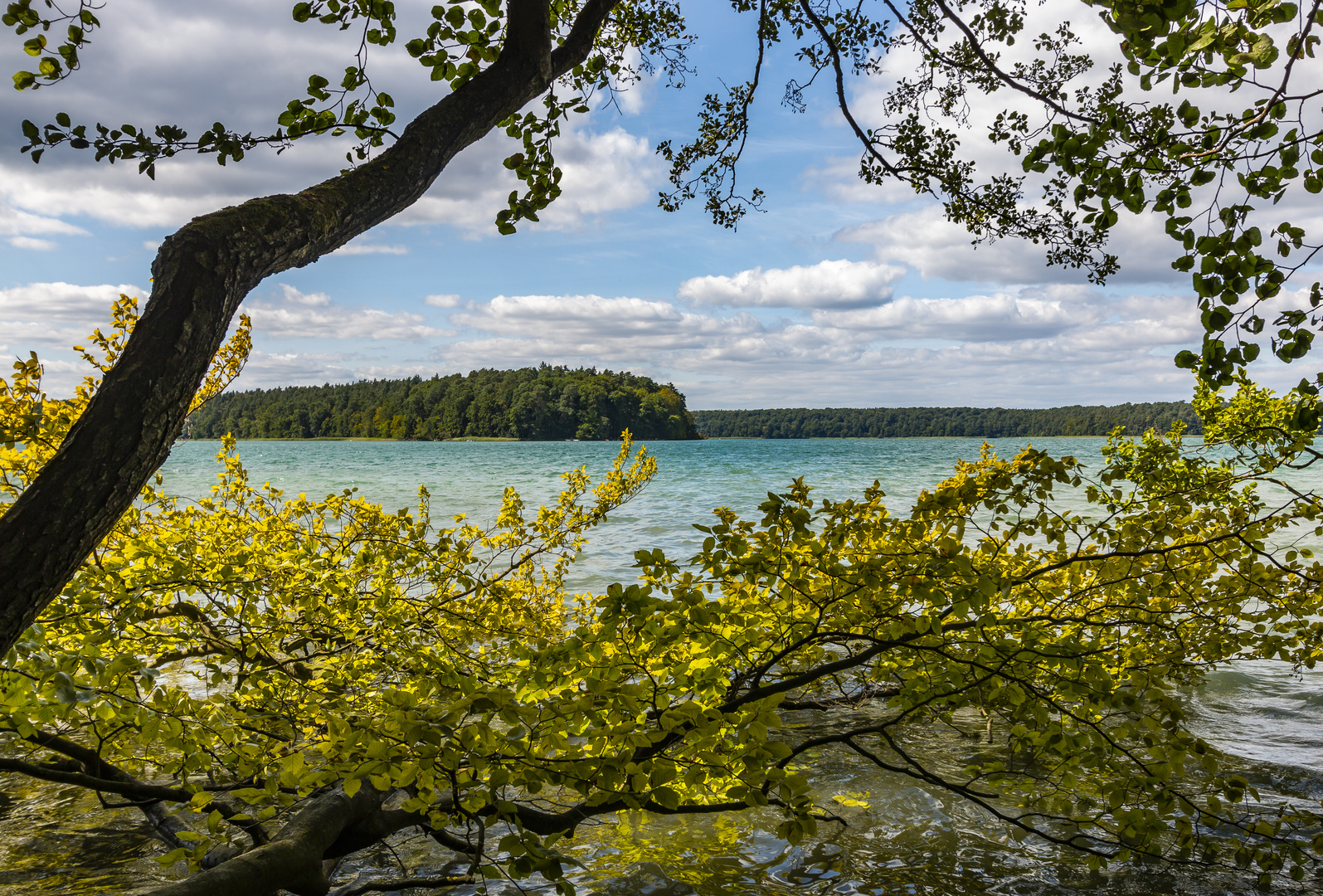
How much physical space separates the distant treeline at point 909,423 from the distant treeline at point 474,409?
16.4 metres

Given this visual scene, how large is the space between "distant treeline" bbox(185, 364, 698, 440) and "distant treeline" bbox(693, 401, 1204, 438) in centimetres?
1636

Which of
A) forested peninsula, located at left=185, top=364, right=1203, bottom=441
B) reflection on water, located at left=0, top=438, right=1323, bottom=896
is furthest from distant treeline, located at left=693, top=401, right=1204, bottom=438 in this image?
reflection on water, located at left=0, top=438, right=1323, bottom=896

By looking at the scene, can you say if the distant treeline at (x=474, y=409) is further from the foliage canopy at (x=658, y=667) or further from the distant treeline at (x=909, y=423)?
the foliage canopy at (x=658, y=667)

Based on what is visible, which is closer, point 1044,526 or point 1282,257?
point 1282,257

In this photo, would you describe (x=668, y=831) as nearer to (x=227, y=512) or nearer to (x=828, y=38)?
(x=227, y=512)

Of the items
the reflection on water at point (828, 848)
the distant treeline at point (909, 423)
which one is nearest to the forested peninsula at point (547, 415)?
the distant treeline at point (909, 423)

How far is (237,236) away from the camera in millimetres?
2217

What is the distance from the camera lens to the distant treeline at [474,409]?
9594 cm

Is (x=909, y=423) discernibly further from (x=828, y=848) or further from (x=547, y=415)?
(x=828, y=848)

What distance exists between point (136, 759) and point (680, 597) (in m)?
3.30

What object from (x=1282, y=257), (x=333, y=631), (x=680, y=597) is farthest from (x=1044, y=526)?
(x=333, y=631)

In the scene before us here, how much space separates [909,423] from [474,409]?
6767 centimetres

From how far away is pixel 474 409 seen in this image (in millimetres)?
101750

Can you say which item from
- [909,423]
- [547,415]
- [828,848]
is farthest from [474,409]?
[828,848]
